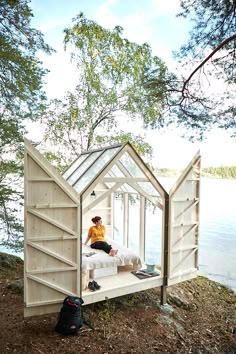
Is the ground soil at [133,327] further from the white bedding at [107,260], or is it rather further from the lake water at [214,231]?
the lake water at [214,231]

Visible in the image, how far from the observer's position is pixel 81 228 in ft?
13.9

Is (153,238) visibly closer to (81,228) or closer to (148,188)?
(148,188)

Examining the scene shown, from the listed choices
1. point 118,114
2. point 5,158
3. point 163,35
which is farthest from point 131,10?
point 5,158

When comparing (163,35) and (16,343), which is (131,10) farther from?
(16,343)

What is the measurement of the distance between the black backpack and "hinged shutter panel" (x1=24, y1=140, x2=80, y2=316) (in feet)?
0.67

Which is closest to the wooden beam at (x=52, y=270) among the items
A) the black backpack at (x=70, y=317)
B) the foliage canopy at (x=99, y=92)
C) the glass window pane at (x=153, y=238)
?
the black backpack at (x=70, y=317)

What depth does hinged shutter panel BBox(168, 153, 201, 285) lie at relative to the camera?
205 inches

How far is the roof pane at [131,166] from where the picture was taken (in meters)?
5.11

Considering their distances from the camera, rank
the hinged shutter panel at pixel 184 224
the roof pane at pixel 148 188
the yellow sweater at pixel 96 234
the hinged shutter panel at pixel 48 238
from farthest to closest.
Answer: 1. the yellow sweater at pixel 96 234
2. the roof pane at pixel 148 188
3. the hinged shutter panel at pixel 184 224
4. the hinged shutter panel at pixel 48 238

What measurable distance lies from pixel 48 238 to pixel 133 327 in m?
2.19

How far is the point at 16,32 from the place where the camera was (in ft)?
19.0

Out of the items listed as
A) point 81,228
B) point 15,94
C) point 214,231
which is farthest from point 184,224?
point 214,231

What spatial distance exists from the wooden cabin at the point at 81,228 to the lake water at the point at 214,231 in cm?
63

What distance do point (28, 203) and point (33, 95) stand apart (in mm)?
3562
